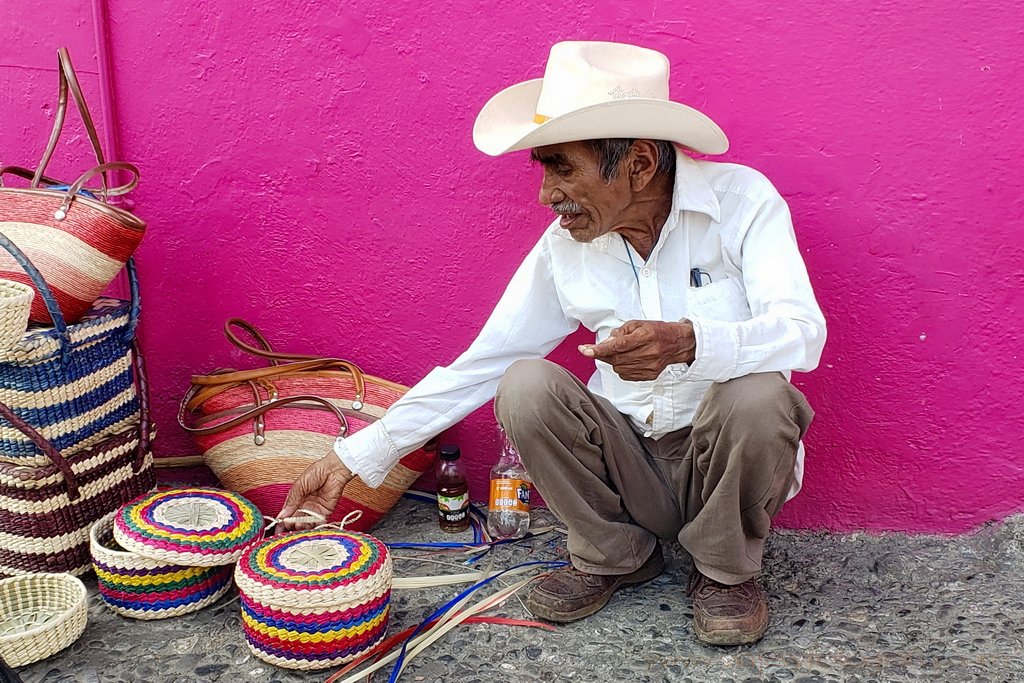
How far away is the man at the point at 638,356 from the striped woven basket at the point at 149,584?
0.29m

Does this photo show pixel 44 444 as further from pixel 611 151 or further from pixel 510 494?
pixel 611 151

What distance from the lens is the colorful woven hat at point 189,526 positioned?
8.32ft

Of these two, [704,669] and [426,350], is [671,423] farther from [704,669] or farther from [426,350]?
[426,350]

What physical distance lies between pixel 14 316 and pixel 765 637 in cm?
208

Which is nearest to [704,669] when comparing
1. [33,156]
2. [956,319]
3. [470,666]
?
[470,666]

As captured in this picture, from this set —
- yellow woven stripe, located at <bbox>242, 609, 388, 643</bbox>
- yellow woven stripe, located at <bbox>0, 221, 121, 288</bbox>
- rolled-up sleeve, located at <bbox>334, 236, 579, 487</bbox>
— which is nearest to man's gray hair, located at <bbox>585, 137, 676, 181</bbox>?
rolled-up sleeve, located at <bbox>334, 236, 579, 487</bbox>

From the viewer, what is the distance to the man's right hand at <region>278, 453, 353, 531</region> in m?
2.72

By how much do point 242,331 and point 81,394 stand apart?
70cm

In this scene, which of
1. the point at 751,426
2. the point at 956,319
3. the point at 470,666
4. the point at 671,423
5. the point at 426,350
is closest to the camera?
the point at 751,426

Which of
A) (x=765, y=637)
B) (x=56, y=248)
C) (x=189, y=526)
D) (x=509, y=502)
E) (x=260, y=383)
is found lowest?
(x=765, y=637)

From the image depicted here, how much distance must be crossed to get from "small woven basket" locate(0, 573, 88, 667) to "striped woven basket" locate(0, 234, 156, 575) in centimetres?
10

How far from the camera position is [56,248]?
2660mm

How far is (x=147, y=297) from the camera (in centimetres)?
338

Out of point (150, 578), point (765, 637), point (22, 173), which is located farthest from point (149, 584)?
point (765, 637)
